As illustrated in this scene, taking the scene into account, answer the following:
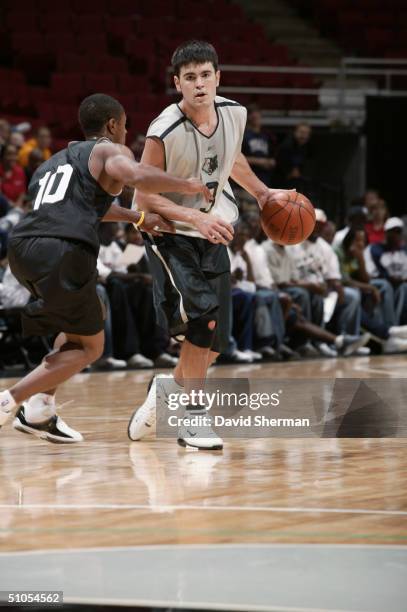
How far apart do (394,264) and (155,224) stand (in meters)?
7.99

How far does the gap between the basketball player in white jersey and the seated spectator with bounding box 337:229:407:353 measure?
6901 mm

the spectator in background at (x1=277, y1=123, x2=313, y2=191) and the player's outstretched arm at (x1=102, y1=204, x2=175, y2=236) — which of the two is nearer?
the player's outstretched arm at (x1=102, y1=204, x2=175, y2=236)

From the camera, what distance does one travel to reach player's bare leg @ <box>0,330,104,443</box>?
525 cm

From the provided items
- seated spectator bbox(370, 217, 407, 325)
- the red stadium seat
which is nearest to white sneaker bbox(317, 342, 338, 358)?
seated spectator bbox(370, 217, 407, 325)

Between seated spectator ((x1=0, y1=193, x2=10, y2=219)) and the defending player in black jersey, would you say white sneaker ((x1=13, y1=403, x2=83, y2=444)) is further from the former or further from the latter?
seated spectator ((x1=0, y1=193, x2=10, y2=219))

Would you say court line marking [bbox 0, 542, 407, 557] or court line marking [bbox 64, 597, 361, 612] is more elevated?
court line marking [bbox 64, 597, 361, 612]

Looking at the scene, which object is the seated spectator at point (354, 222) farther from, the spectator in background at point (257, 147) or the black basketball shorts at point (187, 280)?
the black basketball shorts at point (187, 280)

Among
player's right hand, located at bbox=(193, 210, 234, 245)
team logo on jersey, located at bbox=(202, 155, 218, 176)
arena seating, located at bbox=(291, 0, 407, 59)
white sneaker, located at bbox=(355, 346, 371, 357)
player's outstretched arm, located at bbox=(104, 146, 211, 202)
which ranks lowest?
white sneaker, located at bbox=(355, 346, 371, 357)

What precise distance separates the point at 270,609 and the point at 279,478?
192 centimetres

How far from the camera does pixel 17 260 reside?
17.2 ft

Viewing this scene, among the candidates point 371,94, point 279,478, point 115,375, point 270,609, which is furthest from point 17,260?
→ point 371,94

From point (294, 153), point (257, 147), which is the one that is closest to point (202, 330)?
point (257, 147)

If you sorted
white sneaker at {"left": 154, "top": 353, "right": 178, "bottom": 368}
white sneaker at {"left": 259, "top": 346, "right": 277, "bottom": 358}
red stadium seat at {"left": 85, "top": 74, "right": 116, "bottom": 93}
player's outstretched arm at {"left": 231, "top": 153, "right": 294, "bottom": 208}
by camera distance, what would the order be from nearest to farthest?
player's outstretched arm at {"left": 231, "top": 153, "right": 294, "bottom": 208} → white sneaker at {"left": 154, "top": 353, "right": 178, "bottom": 368} → white sneaker at {"left": 259, "top": 346, "right": 277, "bottom": 358} → red stadium seat at {"left": 85, "top": 74, "right": 116, "bottom": 93}

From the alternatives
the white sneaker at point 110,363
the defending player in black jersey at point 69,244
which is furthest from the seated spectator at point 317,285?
the defending player in black jersey at point 69,244
